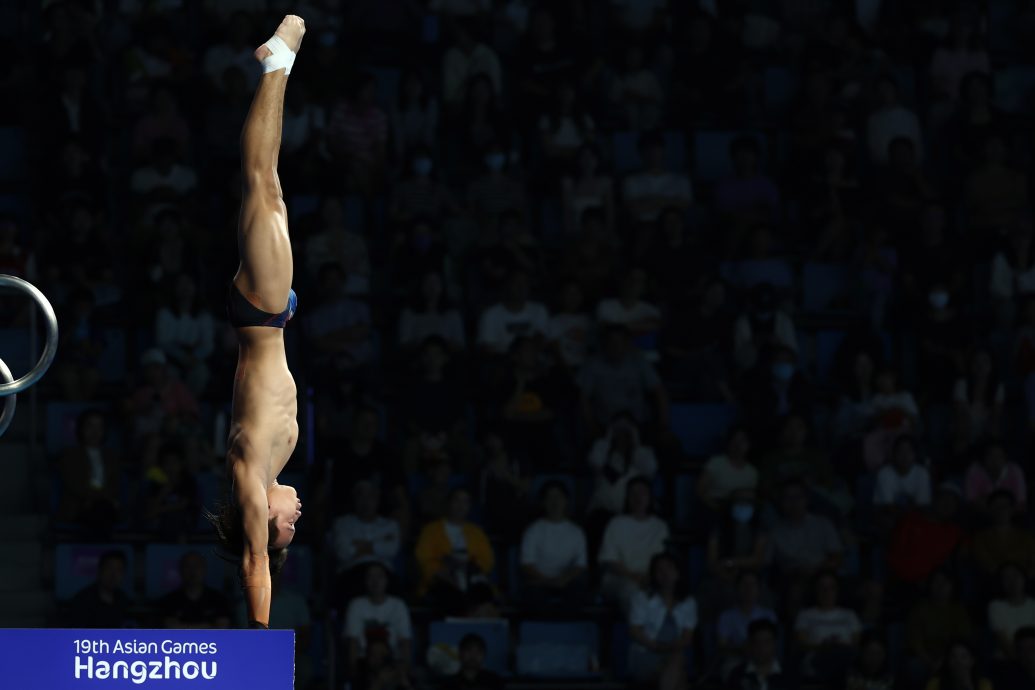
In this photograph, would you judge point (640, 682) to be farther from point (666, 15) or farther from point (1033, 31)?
point (1033, 31)

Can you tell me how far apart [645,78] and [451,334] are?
9.48 feet

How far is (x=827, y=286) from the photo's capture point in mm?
13797

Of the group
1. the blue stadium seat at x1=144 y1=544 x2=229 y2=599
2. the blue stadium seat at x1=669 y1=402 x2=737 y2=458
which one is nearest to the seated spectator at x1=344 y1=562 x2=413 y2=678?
the blue stadium seat at x1=144 y1=544 x2=229 y2=599

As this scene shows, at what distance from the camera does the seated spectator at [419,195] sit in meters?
13.3

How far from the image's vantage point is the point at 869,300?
13516 mm

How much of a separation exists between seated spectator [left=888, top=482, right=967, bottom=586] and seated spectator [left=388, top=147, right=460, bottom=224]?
3817mm

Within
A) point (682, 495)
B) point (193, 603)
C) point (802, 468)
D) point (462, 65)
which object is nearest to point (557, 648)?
point (682, 495)

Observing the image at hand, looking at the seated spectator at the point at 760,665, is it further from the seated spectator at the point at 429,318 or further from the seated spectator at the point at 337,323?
the seated spectator at the point at 337,323

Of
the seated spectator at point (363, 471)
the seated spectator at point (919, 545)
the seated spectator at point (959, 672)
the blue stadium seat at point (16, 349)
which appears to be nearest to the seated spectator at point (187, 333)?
the blue stadium seat at point (16, 349)

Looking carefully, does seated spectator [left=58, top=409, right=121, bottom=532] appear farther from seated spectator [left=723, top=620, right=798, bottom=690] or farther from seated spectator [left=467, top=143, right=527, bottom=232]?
seated spectator [left=723, top=620, right=798, bottom=690]

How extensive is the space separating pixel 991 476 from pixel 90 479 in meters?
5.75

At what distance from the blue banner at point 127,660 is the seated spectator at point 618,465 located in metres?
6.35

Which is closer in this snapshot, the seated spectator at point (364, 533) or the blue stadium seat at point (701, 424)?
the seated spectator at point (364, 533)

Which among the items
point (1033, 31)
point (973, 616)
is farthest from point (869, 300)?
point (1033, 31)
